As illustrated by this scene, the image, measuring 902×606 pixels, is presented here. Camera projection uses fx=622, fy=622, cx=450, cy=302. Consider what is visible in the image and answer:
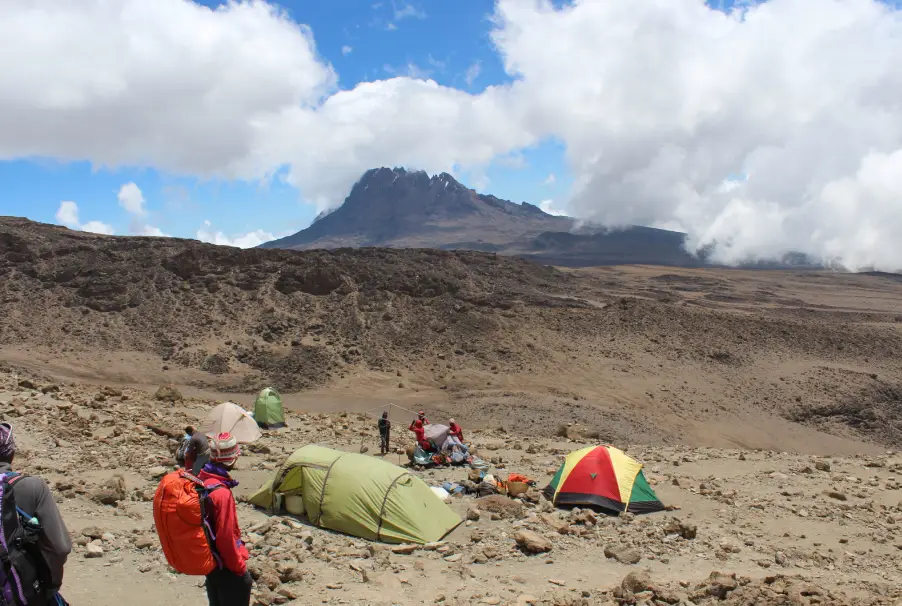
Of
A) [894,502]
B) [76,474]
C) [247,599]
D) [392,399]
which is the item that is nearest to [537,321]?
[392,399]

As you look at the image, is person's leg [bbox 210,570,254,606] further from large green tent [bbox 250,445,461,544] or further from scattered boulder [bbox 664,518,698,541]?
scattered boulder [bbox 664,518,698,541]

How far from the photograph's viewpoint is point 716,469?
558 inches

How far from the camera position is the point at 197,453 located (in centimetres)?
415

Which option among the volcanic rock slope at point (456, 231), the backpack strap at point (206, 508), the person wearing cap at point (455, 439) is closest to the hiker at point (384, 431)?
the person wearing cap at point (455, 439)

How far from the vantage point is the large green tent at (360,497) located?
8.38 m

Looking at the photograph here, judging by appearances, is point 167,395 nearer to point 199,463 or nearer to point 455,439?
point 455,439

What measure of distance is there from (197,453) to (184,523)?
46cm

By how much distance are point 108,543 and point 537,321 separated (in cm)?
3025

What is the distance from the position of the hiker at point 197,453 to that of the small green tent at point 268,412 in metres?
14.1

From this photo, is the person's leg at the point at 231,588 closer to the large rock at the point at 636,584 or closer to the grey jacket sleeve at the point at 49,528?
the grey jacket sleeve at the point at 49,528

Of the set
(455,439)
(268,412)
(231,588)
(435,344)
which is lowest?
(268,412)

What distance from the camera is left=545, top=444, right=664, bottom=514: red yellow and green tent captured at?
407 inches

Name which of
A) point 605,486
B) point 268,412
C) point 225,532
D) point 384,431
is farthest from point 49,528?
point 268,412

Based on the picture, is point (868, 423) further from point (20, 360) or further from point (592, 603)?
point (20, 360)
